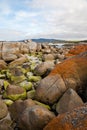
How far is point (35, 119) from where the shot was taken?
11.0m

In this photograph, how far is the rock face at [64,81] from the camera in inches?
570

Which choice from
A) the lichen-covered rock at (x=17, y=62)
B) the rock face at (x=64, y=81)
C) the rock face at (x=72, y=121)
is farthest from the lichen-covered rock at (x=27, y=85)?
the rock face at (x=72, y=121)

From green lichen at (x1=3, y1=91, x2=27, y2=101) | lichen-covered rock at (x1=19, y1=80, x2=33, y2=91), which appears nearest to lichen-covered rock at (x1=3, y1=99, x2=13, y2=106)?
green lichen at (x1=3, y1=91, x2=27, y2=101)

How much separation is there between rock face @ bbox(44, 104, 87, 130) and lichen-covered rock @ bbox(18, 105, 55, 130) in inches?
90.5

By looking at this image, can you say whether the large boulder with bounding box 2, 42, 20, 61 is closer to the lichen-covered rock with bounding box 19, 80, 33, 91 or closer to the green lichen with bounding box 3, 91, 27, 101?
the lichen-covered rock with bounding box 19, 80, 33, 91

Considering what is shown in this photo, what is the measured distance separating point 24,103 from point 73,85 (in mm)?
2968

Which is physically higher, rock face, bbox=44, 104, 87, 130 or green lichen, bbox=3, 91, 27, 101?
rock face, bbox=44, 104, 87, 130

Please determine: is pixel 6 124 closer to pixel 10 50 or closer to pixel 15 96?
pixel 15 96

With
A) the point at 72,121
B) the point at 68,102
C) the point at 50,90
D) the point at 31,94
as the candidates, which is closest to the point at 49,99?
the point at 50,90

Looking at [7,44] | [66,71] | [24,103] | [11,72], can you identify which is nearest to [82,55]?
[66,71]

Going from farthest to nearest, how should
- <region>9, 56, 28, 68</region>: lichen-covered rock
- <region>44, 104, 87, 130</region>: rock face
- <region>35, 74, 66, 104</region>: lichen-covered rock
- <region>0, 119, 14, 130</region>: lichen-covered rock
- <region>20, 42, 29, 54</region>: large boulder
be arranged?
<region>20, 42, 29, 54</region>: large boulder < <region>9, 56, 28, 68</region>: lichen-covered rock < <region>35, 74, 66, 104</region>: lichen-covered rock < <region>0, 119, 14, 130</region>: lichen-covered rock < <region>44, 104, 87, 130</region>: rock face

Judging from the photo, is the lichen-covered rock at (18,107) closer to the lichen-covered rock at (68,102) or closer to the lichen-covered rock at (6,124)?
the lichen-covered rock at (6,124)

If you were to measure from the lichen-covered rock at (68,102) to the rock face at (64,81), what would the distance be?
3.30 ft

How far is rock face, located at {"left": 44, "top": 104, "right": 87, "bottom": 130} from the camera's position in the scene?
Result: 25.5 ft
